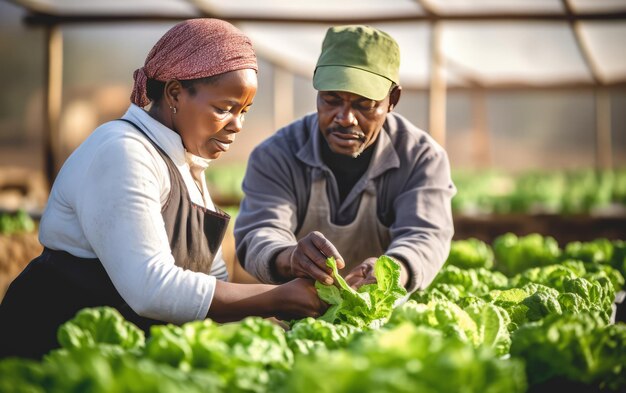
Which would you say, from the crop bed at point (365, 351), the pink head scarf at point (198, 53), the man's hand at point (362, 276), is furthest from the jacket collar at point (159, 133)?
the man's hand at point (362, 276)

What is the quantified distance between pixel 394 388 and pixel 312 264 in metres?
1.06

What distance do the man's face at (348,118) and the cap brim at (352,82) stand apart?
53mm

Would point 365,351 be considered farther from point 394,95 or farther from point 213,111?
point 394,95

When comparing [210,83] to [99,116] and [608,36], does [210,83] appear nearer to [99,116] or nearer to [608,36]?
[608,36]

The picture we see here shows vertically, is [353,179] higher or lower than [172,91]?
lower

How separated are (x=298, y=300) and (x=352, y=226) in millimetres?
958

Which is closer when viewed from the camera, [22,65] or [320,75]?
[320,75]

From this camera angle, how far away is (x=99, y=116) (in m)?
24.6

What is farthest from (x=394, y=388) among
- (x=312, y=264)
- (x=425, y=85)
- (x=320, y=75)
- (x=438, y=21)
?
(x=425, y=85)

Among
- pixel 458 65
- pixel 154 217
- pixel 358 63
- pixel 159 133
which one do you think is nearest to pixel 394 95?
pixel 358 63

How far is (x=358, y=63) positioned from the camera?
283 centimetres

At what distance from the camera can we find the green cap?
277cm

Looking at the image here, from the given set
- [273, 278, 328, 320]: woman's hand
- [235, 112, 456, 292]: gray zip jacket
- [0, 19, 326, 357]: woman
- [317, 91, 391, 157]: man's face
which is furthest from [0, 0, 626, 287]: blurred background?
[273, 278, 328, 320]: woman's hand

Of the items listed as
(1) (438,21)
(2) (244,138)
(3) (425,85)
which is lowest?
(2) (244,138)
